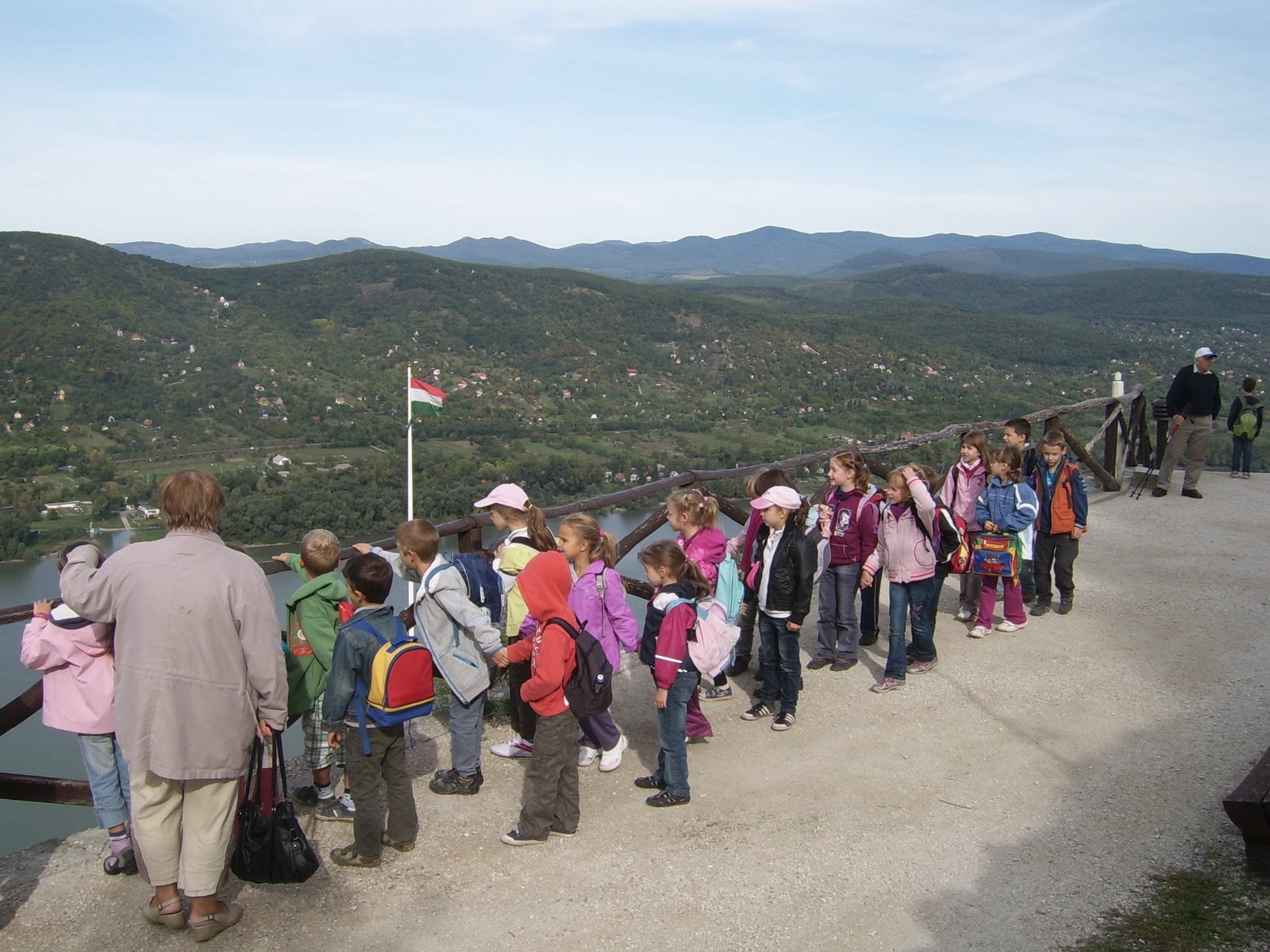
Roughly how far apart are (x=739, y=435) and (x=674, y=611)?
124 feet

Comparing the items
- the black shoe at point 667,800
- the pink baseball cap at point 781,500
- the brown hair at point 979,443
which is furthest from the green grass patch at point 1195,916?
the brown hair at point 979,443

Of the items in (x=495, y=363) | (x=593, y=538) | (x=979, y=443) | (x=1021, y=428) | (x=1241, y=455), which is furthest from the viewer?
(x=495, y=363)

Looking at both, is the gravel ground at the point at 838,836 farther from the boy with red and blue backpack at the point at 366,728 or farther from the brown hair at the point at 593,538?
the brown hair at the point at 593,538

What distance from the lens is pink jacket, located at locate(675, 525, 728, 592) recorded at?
491cm

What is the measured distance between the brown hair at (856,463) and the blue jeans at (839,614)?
477mm

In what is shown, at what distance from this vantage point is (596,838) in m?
3.89

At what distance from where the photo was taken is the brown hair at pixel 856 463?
5.58m

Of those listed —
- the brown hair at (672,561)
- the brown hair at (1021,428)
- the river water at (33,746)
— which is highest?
the brown hair at (1021,428)

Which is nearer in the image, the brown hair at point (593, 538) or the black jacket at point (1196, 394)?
the brown hair at point (593, 538)

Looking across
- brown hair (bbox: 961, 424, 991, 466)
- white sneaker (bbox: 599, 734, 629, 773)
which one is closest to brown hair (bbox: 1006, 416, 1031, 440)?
brown hair (bbox: 961, 424, 991, 466)

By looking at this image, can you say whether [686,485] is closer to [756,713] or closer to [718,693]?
[718,693]

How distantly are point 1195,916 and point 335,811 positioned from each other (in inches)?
129

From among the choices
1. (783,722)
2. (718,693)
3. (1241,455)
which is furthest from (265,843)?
(1241,455)

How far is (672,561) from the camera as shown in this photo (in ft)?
13.8
